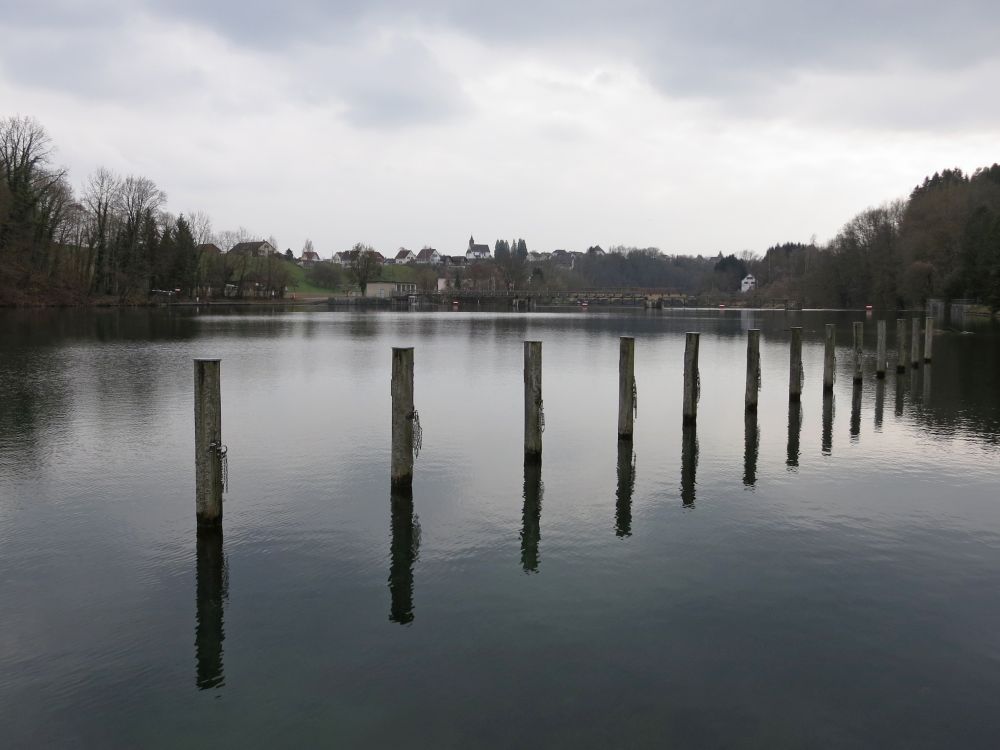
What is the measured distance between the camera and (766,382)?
32500 mm

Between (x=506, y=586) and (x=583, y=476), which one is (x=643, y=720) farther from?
(x=583, y=476)

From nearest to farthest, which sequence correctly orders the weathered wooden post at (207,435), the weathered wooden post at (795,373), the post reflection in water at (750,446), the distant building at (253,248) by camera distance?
the weathered wooden post at (207,435), the post reflection in water at (750,446), the weathered wooden post at (795,373), the distant building at (253,248)

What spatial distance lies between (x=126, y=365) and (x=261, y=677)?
3003 centimetres

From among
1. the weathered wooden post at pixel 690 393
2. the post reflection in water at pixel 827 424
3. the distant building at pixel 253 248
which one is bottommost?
the post reflection in water at pixel 827 424

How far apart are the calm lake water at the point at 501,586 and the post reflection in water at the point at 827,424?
141mm

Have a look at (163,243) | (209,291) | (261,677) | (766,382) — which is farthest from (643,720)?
(209,291)

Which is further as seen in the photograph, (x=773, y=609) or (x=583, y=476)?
(x=583, y=476)

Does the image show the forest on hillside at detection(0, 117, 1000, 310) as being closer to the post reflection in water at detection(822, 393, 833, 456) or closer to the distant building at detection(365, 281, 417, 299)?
the distant building at detection(365, 281, 417, 299)

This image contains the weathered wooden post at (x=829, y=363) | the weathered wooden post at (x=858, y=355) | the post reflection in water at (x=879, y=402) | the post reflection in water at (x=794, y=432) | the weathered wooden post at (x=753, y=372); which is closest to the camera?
the post reflection in water at (x=794, y=432)

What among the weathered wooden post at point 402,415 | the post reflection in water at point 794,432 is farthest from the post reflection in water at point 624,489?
the weathered wooden post at point 402,415

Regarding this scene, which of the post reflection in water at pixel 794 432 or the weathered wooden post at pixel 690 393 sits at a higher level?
the weathered wooden post at pixel 690 393

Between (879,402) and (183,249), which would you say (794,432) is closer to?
(879,402)

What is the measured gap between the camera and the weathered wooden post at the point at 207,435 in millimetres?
11516

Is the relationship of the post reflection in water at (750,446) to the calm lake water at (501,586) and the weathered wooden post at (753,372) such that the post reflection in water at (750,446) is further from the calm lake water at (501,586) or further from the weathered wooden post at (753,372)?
the weathered wooden post at (753,372)
